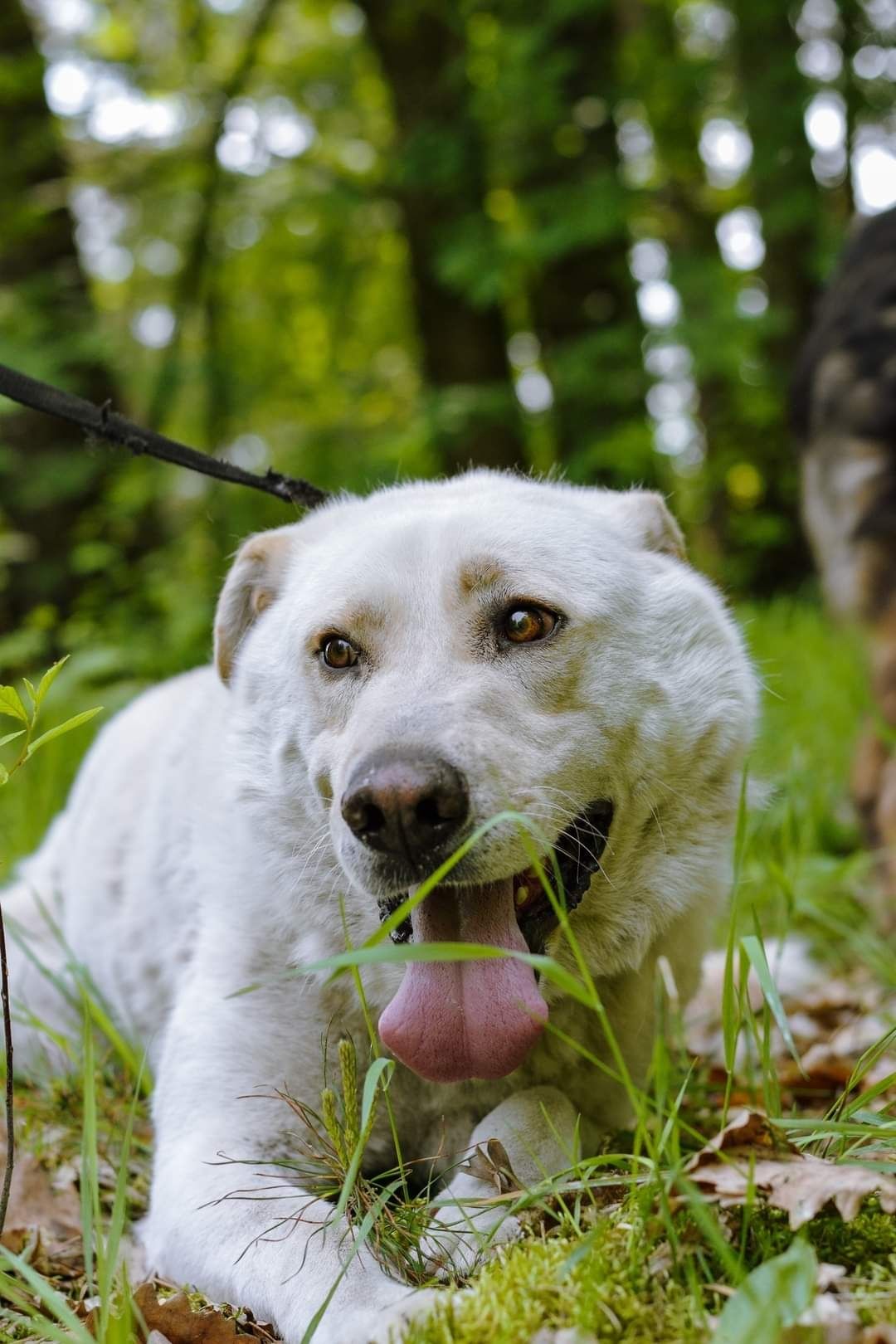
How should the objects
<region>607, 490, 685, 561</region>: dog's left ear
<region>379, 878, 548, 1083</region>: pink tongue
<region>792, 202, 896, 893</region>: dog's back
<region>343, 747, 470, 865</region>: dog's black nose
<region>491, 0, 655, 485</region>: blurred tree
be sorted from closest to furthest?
→ 1. <region>343, 747, 470, 865</region>: dog's black nose
2. <region>379, 878, 548, 1083</region>: pink tongue
3. <region>607, 490, 685, 561</region>: dog's left ear
4. <region>792, 202, 896, 893</region>: dog's back
5. <region>491, 0, 655, 485</region>: blurred tree

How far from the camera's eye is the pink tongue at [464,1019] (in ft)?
7.10

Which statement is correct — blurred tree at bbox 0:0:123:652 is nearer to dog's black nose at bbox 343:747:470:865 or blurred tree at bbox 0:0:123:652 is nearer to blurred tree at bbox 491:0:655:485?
blurred tree at bbox 491:0:655:485

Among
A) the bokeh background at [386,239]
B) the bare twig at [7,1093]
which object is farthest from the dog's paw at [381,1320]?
the bokeh background at [386,239]

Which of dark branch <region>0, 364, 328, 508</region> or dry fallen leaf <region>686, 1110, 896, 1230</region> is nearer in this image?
dry fallen leaf <region>686, 1110, 896, 1230</region>

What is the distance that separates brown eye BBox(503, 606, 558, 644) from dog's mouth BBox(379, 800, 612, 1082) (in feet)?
1.39

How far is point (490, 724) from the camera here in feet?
7.44

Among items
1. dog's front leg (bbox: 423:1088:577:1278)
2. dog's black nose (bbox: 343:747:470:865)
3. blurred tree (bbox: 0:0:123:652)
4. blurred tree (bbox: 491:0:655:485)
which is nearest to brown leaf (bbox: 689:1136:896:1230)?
dog's front leg (bbox: 423:1088:577:1278)

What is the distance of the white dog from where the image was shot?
7.06 feet

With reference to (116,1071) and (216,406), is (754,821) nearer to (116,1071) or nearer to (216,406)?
(116,1071)

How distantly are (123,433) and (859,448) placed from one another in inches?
160

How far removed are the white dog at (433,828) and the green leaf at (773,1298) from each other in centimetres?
57

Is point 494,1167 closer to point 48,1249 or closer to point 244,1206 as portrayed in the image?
point 244,1206

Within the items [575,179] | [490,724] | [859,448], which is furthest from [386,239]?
[490,724]

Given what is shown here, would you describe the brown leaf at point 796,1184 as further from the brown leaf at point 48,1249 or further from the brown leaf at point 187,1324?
the brown leaf at point 48,1249
